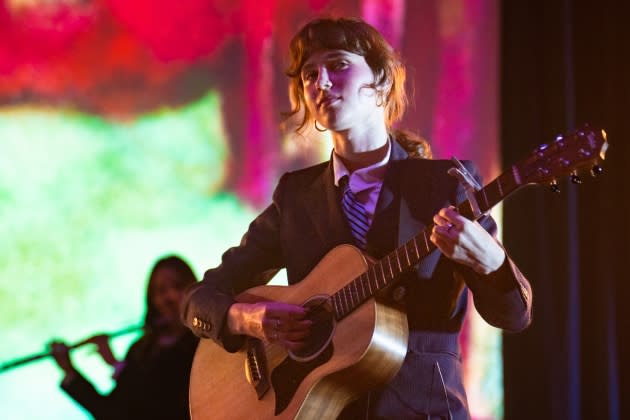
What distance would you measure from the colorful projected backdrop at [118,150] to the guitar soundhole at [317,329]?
1.90 m

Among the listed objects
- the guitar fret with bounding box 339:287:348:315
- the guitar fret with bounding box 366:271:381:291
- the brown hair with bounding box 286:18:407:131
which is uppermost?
the brown hair with bounding box 286:18:407:131

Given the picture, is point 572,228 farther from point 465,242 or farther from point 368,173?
point 465,242

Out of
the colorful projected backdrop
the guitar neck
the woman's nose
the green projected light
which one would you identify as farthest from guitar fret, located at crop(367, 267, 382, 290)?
the green projected light

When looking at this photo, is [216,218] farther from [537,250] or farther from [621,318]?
[621,318]

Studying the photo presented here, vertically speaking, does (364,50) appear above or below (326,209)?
above

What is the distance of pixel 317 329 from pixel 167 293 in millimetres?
2154

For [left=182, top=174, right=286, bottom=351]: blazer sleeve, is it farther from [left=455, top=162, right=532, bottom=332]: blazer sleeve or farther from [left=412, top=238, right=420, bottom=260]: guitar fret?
[left=455, top=162, right=532, bottom=332]: blazer sleeve

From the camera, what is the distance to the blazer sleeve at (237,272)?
237 centimetres

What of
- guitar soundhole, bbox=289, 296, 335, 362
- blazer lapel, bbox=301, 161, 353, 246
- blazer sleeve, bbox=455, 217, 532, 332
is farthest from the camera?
blazer lapel, bbox=301, 161, 353, 246

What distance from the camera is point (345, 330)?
1.97 m

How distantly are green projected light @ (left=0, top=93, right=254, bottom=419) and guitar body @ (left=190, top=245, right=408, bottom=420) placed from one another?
1.76m

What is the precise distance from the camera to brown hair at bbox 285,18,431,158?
89.2 inches

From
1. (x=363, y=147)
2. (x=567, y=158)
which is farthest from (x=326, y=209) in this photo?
(x=567, y=158)

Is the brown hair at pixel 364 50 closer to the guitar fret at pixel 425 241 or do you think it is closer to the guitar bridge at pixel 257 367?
the guitar fret at pixel 425 241
